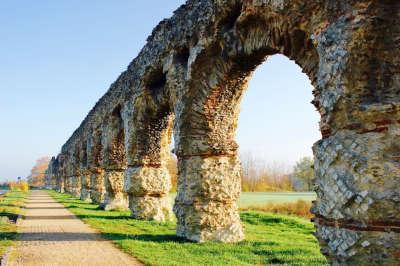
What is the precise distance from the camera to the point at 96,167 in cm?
2236

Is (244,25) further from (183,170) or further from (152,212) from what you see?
(152,212)

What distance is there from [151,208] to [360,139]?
31.6 ft

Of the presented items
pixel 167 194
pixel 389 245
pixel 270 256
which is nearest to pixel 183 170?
pixel 270 256

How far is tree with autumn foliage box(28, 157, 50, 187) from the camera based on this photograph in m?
102

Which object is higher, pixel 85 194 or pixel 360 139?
pixel 360 139

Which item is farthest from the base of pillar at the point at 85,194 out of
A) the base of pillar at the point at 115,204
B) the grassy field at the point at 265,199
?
the base of pillar at the point at 115,204

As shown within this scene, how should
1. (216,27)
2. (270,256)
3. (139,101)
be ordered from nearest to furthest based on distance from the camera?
1. (270,256)
2. (216,27)
3. (139,101)

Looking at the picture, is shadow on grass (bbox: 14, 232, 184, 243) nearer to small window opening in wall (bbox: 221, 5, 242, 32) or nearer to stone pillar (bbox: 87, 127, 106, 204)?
small window opening in wall (bbox: 221, 5, 242, 32)

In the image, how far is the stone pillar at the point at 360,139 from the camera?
4.29m

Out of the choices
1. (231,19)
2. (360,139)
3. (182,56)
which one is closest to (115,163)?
(182,56)

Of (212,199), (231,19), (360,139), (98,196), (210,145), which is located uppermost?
(231,19)

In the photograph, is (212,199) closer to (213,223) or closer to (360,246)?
(213,223)

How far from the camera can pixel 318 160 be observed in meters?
5.05

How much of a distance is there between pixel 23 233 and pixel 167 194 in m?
4.45
